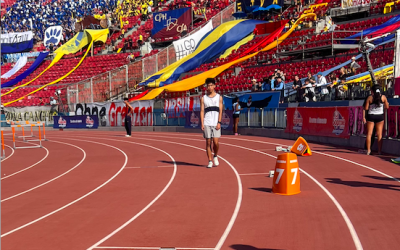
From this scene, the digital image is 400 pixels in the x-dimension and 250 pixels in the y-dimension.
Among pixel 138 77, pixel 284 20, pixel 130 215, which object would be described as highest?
pixel 284 20

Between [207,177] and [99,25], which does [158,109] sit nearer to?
[207,177]

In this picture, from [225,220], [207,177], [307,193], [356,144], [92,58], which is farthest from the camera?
[92,58]

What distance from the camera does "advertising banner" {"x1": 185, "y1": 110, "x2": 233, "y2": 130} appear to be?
24711 mm

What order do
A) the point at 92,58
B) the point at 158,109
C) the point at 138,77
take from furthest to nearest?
the point at 92,58, the point at 138,77, the point at 158,109

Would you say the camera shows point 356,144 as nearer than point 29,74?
Yes

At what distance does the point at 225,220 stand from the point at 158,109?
82.9 feet

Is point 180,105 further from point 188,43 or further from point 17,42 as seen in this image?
A: point 17,42

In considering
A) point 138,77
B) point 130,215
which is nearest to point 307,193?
point 130,215

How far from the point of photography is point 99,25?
5359 cm

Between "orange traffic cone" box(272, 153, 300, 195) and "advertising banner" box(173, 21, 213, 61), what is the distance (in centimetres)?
3421

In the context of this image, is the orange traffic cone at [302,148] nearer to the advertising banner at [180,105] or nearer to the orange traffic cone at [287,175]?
the orange traffic cone at [287,175]

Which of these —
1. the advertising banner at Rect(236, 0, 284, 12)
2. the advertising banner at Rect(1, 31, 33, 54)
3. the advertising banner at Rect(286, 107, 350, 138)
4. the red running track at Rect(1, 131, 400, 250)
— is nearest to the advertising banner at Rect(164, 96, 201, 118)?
the advertising banner at Rect(286, 107, 350, 138)

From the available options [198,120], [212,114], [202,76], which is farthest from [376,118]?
[202,76]

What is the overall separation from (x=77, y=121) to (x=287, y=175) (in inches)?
1230
